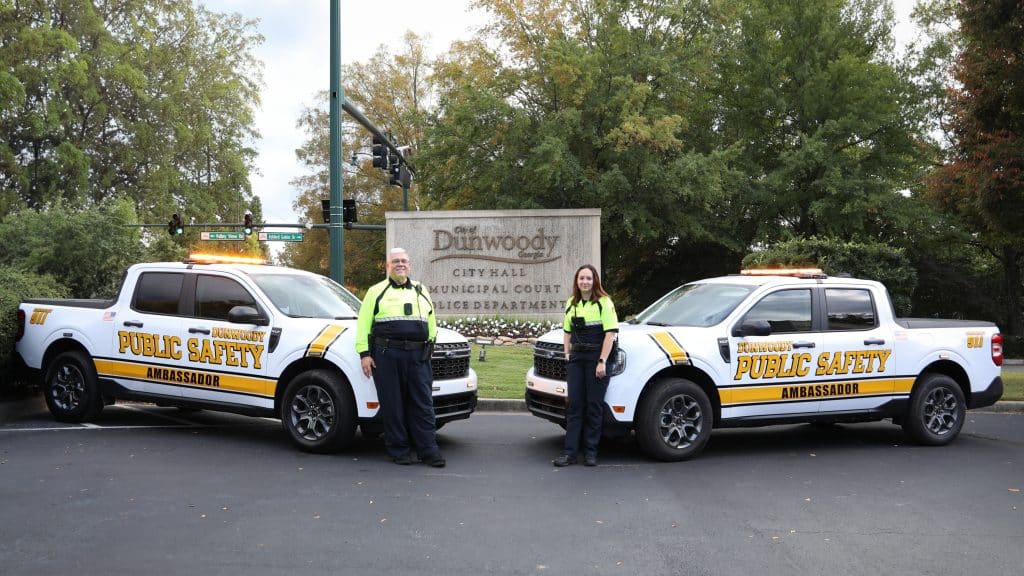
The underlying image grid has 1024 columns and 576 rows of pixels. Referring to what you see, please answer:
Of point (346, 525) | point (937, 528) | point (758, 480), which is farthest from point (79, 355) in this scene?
point (937, 528)

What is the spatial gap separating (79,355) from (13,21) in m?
33.5

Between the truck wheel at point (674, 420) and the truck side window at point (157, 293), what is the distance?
484cm

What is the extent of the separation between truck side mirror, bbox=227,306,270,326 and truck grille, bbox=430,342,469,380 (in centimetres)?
164

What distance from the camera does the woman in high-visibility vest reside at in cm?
746

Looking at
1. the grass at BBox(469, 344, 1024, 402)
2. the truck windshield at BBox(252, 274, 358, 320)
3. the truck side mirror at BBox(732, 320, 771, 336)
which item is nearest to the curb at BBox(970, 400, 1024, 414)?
the grass at BBox(469, 344, 1024, 402)

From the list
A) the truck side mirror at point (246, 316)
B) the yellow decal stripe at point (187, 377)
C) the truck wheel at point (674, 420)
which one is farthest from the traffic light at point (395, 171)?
the truck wheel at point (674, 420)

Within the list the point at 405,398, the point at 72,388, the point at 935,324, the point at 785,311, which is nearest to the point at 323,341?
the point at 405,398

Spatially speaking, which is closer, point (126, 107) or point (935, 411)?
point (935, 411)

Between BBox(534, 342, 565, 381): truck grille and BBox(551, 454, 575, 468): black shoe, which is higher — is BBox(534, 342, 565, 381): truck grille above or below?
above

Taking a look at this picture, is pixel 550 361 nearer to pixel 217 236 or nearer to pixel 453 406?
pixel 453 406

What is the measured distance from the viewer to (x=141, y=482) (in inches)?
265

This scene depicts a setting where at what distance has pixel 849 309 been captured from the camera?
8625 mm

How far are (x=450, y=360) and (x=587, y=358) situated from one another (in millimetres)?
1418

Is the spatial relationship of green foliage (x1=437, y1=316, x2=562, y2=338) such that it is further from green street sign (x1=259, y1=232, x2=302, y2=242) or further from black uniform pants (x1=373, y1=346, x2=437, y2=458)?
black uniform pants (x1=373, y1=346, x2=437, y2=458)
